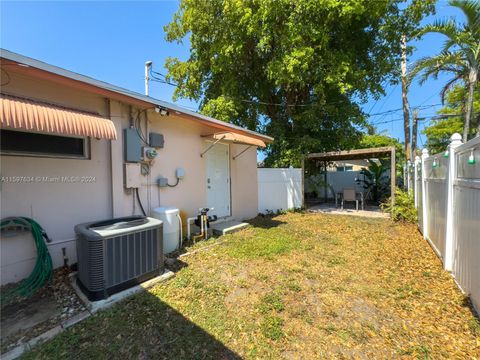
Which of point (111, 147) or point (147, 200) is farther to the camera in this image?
point (147, 200)

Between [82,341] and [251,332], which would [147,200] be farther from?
[251,332]

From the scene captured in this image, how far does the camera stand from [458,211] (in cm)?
351

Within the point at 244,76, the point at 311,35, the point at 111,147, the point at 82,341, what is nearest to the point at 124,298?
the point at 82,341

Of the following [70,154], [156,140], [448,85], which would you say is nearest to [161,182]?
[156,140]

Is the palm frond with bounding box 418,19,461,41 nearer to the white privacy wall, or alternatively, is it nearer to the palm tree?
the palm tree

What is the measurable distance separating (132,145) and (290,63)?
7.18 metres

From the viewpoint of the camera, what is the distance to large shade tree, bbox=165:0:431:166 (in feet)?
30.8

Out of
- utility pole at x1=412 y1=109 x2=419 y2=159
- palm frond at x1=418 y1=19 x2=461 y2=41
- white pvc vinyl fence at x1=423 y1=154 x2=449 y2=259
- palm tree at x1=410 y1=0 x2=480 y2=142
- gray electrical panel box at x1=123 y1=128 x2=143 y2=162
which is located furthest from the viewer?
utility pole at x1=412 y1=109 x2=419 y2=159

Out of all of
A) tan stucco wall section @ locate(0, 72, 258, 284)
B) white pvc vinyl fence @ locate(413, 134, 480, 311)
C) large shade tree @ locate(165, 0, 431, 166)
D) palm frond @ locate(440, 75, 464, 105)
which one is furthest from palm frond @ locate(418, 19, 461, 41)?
tan stucco wall section @ locate(0, 72, 258, 284)

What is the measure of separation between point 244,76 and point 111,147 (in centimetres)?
Result: 963

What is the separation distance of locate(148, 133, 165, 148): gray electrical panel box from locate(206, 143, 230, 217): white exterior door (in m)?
1.79

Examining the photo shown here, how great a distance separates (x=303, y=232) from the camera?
22.3 ft

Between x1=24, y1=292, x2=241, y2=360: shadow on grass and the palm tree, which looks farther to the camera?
the palm tree

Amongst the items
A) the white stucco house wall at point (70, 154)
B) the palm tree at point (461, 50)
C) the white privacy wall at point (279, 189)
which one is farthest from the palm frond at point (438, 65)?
the white stucco house wall at point (70, 154)
